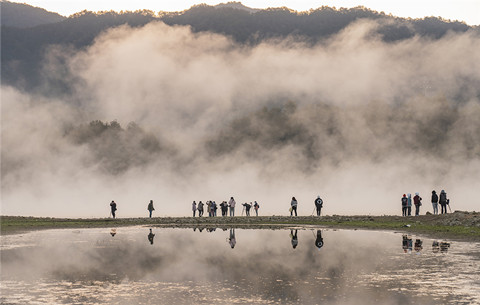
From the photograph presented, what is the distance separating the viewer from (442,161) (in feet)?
630

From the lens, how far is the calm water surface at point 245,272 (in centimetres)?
1772

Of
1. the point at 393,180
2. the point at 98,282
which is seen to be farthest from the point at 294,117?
the point at 98,282

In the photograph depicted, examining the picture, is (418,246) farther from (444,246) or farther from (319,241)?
(319,241)

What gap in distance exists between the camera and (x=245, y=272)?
23078mm

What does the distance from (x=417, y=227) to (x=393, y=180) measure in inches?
6059

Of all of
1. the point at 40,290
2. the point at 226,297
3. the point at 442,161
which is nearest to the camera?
the point at 226,297

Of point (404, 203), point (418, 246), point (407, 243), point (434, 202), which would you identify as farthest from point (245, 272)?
point (404, 203)

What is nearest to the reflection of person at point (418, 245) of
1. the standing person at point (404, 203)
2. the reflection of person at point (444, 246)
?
the reflection of person at point (444, 246)

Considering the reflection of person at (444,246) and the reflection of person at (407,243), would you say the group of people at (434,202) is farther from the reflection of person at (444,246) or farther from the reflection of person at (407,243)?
the reflection of person at (444,246)

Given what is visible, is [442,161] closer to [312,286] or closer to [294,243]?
[294,243]

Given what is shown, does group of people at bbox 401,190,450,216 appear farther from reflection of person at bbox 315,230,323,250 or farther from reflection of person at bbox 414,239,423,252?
reflection of person at bbox 414,239,423,252

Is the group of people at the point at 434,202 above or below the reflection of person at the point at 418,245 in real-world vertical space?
above

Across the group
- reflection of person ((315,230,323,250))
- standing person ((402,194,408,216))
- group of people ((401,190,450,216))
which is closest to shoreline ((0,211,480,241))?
standing person ((402,194,408,216))

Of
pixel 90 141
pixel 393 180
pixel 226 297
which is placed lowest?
pixel 226 297
